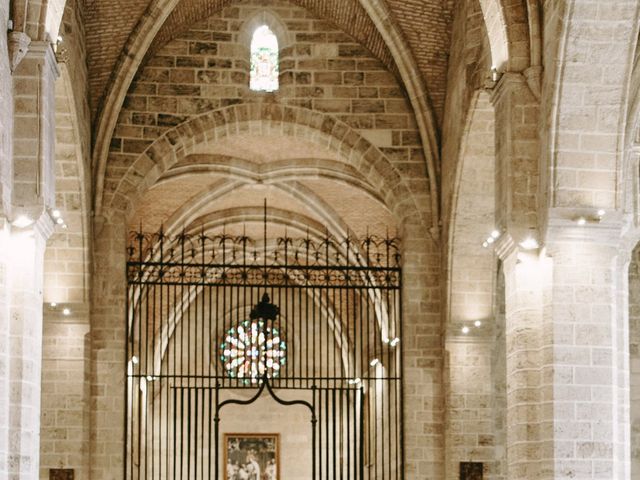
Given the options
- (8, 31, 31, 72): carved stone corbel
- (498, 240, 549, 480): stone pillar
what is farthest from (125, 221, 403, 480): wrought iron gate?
(8, 31, 31, 72): carved stone corbel

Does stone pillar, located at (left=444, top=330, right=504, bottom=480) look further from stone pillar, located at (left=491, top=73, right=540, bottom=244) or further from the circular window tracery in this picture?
stone pillar, located at (left=491, top=73, right=540, bottom=244)

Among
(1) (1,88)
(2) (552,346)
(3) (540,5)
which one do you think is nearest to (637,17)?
(3) (540,5)

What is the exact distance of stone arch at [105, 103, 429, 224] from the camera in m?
19.9

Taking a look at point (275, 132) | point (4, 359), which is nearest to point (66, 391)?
point (275, 132)

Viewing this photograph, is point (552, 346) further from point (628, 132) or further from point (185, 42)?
point (185, 42)

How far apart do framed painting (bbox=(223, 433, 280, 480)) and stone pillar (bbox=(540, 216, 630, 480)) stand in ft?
61.9

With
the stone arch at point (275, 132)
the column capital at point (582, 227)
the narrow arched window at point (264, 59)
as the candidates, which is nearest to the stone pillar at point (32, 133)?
the column capital at point (582, 227)

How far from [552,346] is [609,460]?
1086mm

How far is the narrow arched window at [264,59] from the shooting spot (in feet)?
67.4

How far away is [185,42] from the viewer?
20.3 metres

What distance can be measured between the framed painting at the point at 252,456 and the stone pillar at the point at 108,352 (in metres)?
12.1

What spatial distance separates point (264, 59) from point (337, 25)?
116 cm

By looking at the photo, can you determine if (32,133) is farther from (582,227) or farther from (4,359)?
(582,227)

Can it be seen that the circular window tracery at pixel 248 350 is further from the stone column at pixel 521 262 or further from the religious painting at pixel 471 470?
the stone column at pixel 521 262
